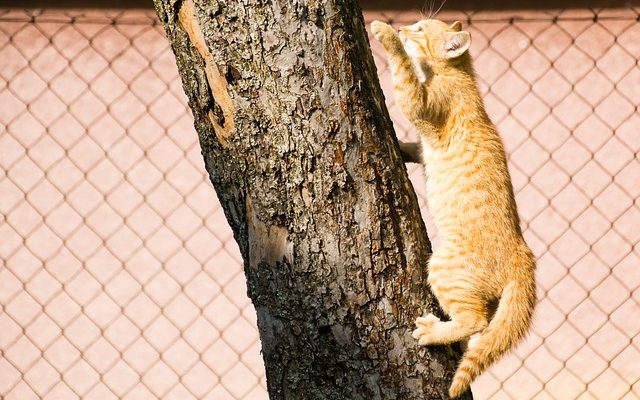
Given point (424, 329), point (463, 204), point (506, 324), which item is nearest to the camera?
point (424, 329)

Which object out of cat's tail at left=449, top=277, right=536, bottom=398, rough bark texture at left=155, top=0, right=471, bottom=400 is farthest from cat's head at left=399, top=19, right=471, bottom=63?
rough bark texture at left=155, top=0, right=471, bottom=400

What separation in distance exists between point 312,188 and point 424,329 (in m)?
0.43

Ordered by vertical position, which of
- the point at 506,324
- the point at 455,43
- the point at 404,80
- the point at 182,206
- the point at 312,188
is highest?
the point at 312,188

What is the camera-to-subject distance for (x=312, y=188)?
1.88 meters

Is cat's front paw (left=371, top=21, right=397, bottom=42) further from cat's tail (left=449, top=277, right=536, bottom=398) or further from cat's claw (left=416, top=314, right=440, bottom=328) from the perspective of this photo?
cat's claw (left=416, top=314, right=440, bottom=328)

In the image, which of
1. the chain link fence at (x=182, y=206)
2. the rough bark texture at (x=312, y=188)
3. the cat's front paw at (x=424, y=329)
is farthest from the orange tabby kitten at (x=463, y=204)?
the chain link fence at (x=182, y=206)

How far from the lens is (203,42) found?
1.87 meters

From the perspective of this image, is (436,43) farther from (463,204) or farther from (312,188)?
(312,188)

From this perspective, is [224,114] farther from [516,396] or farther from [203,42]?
[516,396]

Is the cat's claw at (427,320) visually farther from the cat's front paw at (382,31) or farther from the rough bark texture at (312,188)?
the cat's front paw at (382,31)

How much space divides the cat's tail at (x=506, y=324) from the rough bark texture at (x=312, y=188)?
0.83 ft

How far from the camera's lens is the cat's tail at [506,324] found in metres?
2.25

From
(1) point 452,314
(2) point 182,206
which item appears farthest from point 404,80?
(2) point 182,206

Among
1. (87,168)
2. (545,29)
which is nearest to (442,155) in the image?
(545,29)
